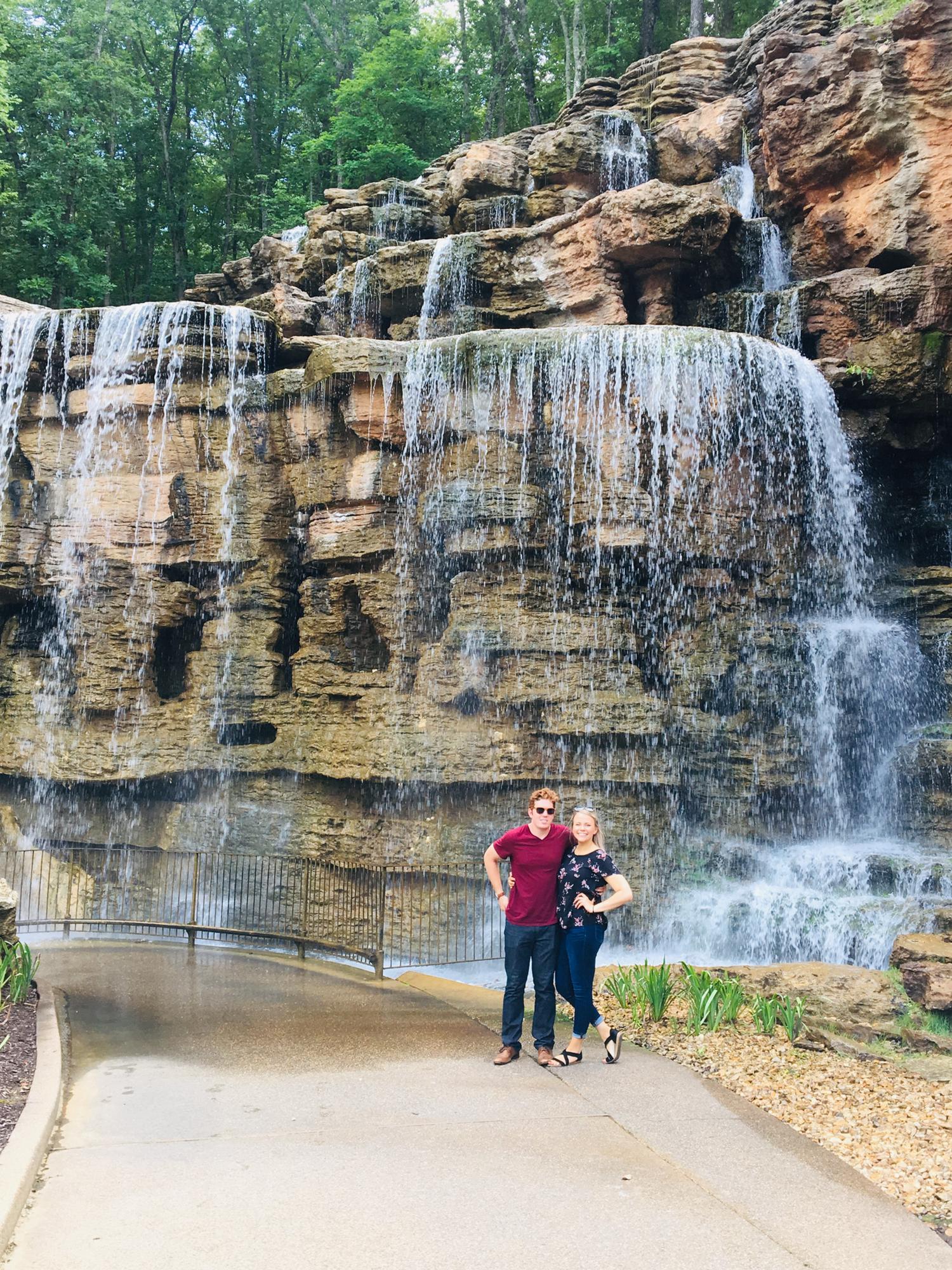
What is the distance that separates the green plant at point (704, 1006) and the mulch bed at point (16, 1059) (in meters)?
4.45

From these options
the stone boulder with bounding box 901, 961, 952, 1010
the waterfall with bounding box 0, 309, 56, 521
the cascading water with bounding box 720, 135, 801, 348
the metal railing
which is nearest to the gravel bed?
the stone boulder with bounding box 901, 961, 952, 1010

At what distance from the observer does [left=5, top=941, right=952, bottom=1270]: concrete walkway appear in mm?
4152

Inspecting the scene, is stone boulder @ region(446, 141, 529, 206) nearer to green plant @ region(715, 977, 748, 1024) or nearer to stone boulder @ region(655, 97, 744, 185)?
stone boulder @ region(655, 97, 744, 185)

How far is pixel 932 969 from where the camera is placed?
8062 millimetres

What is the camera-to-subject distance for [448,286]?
18.3 m

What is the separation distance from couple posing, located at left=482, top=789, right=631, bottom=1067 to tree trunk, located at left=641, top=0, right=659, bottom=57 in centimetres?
2972

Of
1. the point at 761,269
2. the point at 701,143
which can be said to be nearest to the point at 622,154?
the point at 701,143

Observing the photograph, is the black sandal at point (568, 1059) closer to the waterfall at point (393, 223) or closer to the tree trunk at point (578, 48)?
the waterfall at point (393, 223)

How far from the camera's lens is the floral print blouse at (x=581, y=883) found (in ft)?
21.7

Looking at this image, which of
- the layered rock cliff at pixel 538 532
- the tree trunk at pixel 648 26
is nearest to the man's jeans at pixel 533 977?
the layered rock cliff at pixel 538 532

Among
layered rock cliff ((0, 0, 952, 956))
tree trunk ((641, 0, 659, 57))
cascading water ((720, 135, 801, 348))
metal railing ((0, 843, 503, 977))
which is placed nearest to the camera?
metal railing ((0, 843, 503, 977))

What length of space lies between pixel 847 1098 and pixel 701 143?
19648 millimetres

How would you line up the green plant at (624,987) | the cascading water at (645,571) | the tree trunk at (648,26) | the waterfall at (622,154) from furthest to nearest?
1. the tree trunk at (648,26)
2. the waterfall at (622,154)
3. the cascading water at (645,571)
4. the green plant at (624,987)

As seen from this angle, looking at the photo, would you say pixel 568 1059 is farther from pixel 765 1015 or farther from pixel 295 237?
pixel 295 237
